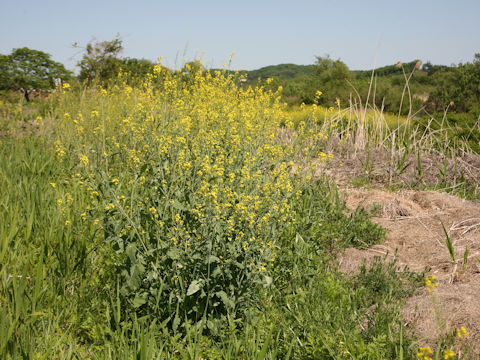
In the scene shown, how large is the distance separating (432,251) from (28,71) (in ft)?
60.3

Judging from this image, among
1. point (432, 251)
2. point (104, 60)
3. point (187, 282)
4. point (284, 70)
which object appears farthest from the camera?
point (284, 70)

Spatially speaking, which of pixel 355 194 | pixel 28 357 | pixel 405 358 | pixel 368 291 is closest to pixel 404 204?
pixel 355 194

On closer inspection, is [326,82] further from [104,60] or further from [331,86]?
[104,60]

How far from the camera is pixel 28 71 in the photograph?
17328mm

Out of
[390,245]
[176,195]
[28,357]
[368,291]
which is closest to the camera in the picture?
[28,357]

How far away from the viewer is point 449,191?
566 centimetres

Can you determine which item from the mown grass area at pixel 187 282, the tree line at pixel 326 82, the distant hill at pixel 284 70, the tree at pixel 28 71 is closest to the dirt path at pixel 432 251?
the mown grass area at pixel 187 282

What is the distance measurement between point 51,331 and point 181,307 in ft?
2.50

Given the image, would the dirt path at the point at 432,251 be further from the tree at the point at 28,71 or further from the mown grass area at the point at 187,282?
the tree at the point at 28,71

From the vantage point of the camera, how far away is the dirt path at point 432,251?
2490mm

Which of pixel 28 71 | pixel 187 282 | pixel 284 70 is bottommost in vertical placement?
pixel 187 282

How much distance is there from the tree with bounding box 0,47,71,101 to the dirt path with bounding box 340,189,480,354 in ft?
51.1

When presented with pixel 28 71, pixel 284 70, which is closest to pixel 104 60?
pixel 28 71

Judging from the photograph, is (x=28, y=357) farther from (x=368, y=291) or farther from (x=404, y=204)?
(x=404, y=204)
